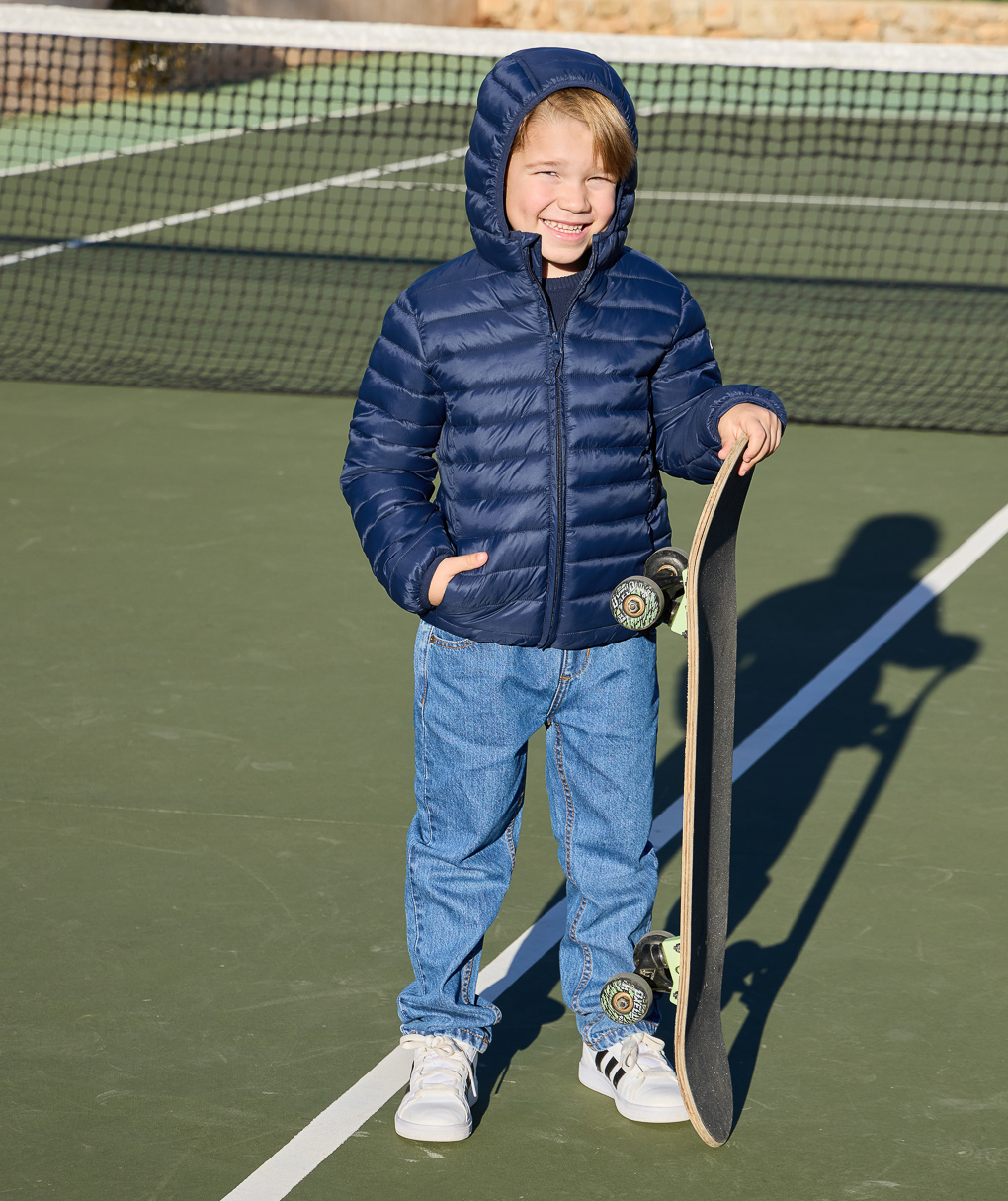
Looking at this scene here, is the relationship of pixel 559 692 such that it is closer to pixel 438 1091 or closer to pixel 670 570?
pixel 670 570

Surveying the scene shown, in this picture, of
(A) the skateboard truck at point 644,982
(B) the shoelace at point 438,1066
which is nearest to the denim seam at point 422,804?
(B) the shoelace at point 438,1066

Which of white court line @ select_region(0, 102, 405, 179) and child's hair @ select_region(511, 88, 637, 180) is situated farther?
white court line @ select_region(0, 102, 405, 179)

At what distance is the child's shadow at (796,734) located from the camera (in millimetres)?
3949

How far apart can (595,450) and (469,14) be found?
27.8 m

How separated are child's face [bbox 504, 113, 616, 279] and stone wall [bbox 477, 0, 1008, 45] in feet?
82.5

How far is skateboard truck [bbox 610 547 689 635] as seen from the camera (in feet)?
10.5

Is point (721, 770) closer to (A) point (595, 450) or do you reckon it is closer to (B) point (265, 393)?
(A) point (595, 450)

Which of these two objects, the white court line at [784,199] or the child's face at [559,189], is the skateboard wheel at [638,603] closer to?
the child's face at [559,189]

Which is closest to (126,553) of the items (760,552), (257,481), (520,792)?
(257,481)

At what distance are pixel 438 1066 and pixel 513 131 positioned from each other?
1.78 meters

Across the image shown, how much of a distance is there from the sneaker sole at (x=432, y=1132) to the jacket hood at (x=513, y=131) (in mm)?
1645

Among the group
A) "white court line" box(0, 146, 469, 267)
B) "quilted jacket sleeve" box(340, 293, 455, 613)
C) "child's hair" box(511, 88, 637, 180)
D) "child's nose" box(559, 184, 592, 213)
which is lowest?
"white court line" box(0, 146, 469, 267)

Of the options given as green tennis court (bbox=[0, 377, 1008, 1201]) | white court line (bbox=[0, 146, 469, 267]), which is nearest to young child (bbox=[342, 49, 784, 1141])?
green tennis court (bbox=[0, 377, 1008, 1201])

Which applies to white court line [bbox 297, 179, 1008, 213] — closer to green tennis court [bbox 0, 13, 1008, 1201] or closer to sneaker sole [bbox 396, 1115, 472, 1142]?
green tennis court [bbox 0, 13, 1008, 1201]
